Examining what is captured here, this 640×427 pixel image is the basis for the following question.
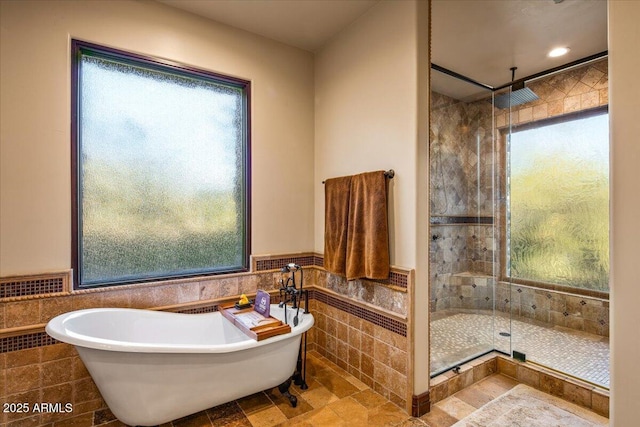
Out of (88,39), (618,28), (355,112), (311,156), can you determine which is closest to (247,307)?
(311,156)

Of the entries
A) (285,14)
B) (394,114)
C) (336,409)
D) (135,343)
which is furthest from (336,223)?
(285,14)

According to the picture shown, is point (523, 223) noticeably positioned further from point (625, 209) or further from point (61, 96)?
point (61, 96)

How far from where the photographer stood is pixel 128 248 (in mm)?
2281

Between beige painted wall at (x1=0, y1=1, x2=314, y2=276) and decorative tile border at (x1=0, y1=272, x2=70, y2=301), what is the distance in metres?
0.05

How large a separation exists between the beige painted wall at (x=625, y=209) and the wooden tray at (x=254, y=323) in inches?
61.5

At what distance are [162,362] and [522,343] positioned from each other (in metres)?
2.94

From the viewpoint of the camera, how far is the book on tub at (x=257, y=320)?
6.48 ft

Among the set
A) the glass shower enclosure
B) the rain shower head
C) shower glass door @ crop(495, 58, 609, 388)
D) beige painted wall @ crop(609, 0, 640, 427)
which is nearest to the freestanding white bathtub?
the glass shower enclosure

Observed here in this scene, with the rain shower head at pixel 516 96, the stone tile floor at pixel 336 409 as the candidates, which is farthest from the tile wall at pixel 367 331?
the rain shower head at pixel 516 96

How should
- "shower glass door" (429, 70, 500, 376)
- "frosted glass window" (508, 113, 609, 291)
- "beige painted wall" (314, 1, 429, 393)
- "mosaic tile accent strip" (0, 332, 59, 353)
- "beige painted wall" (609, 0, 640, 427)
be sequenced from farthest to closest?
"shower glass door" (429, 70, 500, 376), "frosted glass window" (508, 113, 609, 291), "beige painted wall" (314, 1, 429, 393), "mosaic tile accent strip" (0, 332, 59, 353), "beige painted wall" (609, 0, 640, 427)

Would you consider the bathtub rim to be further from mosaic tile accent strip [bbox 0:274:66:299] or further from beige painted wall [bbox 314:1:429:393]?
beige painted wall [bbox 314:1:429:393]

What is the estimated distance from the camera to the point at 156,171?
2395 millimetres

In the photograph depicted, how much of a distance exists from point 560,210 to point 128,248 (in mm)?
3646

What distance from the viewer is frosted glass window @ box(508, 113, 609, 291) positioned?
2.71 m
